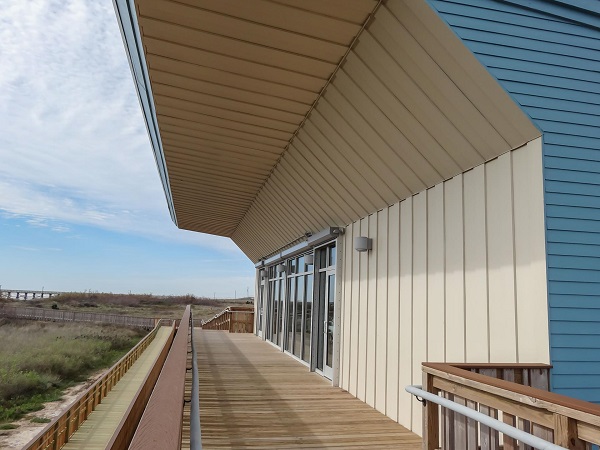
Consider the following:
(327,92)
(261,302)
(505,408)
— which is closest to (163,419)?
(505,408)

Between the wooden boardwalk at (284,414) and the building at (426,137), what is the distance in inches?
13.7

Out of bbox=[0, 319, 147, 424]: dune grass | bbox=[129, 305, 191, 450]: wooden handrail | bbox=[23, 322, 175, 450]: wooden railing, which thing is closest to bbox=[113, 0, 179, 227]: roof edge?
bbox=[129, 305, 191, 450]: wooden handrail

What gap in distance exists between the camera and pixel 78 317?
43312 mm

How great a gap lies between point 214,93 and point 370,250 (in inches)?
112

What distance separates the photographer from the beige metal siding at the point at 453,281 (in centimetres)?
348

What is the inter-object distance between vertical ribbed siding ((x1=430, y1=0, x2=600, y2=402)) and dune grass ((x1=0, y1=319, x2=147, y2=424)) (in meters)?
19.8

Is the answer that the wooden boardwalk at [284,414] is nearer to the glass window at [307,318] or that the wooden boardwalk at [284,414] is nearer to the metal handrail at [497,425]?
the glass window at [307,318]

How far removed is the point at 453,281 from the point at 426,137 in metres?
1.35

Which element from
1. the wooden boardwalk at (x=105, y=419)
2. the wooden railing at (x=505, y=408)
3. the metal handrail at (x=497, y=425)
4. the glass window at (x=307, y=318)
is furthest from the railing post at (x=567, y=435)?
the wooden boardwalk at (x=105, y=419)

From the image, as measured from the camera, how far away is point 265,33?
157 inches

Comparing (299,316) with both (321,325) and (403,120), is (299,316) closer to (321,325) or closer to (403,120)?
(321,325)

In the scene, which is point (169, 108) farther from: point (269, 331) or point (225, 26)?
point (269, 331)

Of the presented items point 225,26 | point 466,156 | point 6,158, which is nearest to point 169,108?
point 225,26

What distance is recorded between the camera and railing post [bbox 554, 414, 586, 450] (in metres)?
1.93
